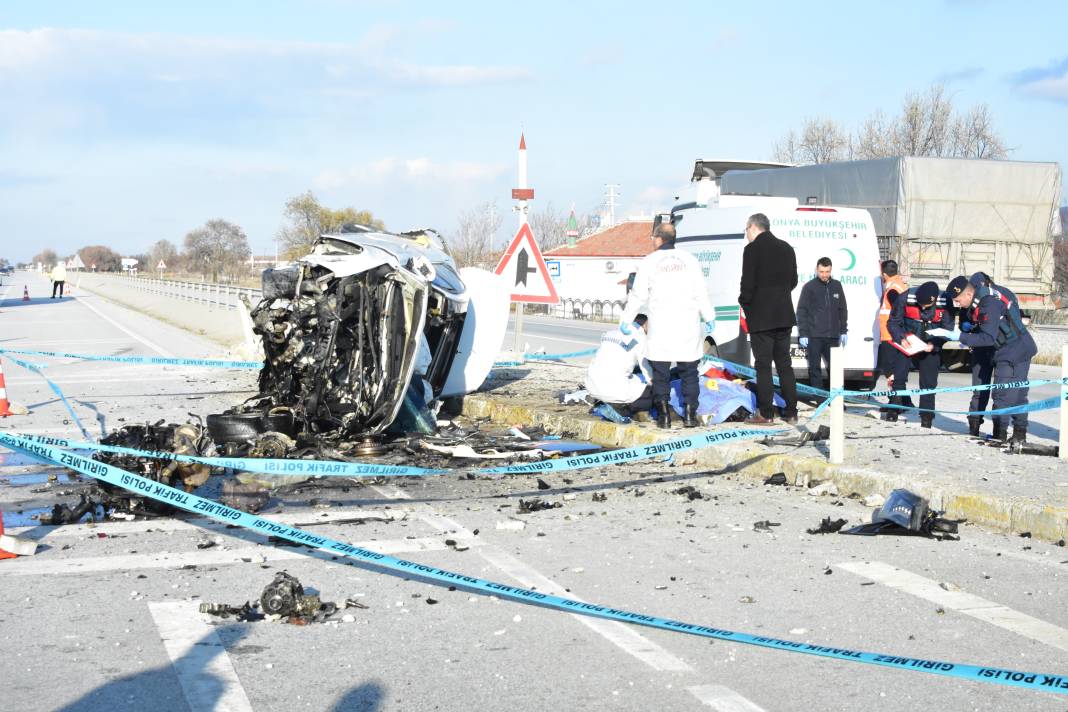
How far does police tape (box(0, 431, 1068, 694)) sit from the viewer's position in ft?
11.7

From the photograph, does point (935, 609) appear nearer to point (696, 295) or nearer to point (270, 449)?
point (696, 295)

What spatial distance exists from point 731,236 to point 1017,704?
9.83 metres

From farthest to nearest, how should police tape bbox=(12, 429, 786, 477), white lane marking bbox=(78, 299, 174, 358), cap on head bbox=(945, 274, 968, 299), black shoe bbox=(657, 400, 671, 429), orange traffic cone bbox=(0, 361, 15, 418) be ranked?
white lane marking bbox=(78, 299, 174, 358), orange traffic cone bbox=(0, 361, 15, 418), cap on head bbox=(945, 274, 968, 299), black shoe bbox=(657, 400, 671, 429), police tape bbox=(12, 429, 786, 477)

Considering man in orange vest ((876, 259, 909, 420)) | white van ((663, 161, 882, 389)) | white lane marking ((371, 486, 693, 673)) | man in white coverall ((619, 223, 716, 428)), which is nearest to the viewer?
white lane marking ((371, 486, 693, 673))

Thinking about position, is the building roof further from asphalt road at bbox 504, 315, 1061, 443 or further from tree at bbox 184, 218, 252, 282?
tree at bbox 184, 218, 252, 282

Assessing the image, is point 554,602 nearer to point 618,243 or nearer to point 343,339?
point 343,339

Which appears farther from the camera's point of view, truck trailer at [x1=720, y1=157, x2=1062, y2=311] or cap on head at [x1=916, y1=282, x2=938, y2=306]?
truck trailer at [x1=720, y1=157, x2=1062, y2=311]

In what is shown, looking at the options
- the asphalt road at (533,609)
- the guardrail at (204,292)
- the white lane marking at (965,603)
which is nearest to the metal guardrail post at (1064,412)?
the asphalt road at (533,609)

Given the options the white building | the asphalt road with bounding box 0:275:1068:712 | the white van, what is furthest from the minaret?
the white building

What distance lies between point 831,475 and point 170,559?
4.68 meters

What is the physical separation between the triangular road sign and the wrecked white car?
3830 millimetres

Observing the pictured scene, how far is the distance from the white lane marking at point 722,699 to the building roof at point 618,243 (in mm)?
58708

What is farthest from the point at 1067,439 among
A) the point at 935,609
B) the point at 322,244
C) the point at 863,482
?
the point at 322,244

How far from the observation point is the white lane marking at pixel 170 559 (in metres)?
5.88
